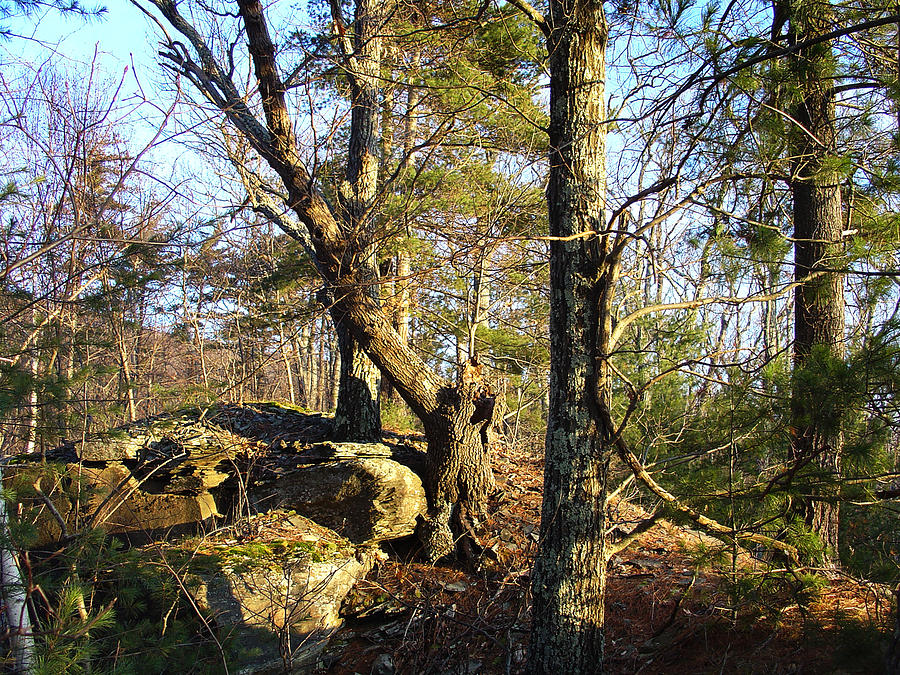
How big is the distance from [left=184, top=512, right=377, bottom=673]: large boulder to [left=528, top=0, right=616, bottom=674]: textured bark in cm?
188

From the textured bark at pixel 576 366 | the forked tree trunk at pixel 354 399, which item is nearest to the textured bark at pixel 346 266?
the forked tree trunk at pixel 354 399

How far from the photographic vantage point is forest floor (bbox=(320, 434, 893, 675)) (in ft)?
10.7

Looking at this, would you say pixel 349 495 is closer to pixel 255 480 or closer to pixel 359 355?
pixel 255 480

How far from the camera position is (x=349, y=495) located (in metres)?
6.20

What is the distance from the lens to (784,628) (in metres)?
3.62

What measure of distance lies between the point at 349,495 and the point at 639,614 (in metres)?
3.19

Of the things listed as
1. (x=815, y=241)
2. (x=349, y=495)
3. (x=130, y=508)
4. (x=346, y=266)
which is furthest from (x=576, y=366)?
(x=130, y=508)

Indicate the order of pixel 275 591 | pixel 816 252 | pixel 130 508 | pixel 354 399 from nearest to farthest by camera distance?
pixel 816 252
pixel 275 591
pixel 130 508
pixel 354 399

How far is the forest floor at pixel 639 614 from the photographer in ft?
10.7

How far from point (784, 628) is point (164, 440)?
6.34 meters

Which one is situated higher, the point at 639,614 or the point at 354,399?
the point at 354,399

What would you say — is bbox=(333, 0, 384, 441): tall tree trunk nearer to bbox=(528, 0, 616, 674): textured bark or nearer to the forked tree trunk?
the forked tree trunk

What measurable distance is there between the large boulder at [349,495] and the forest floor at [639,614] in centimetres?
52

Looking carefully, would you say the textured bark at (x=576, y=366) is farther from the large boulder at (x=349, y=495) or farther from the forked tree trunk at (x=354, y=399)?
the forked tree trunk at (x=354, y=399)
